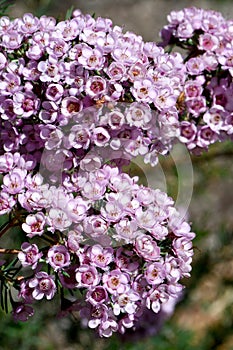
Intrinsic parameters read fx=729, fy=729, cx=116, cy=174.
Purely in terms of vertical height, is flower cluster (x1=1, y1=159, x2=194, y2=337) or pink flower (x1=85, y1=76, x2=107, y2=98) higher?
pink flower (x1=85, y1=76, x2=107, y2=98)

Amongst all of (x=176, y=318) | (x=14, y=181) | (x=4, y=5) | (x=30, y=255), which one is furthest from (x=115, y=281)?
(x=176, y=318)

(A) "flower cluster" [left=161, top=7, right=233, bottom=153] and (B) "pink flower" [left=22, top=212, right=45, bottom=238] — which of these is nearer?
(B) "pink flower" [left=22, top=212, right=45, bottom=238]

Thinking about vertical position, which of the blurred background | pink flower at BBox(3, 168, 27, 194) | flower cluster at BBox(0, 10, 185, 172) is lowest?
the blurred background

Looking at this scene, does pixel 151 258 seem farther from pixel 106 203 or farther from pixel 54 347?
Answer: pixel 54 347

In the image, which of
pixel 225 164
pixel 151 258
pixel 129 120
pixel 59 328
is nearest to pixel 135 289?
pixel 151 258

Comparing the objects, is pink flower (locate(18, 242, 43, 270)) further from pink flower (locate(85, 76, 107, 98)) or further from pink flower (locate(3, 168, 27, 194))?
pink flower (locate(85, 76, 107, 98))

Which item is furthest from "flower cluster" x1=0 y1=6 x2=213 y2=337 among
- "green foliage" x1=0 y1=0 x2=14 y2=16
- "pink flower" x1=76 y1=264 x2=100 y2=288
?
"green foliage" x1=0 y1=0 x2=14 y2=16

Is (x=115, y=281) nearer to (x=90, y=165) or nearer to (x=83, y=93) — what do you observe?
(x=90, y=165)

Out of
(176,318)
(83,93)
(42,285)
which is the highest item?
(83,93)

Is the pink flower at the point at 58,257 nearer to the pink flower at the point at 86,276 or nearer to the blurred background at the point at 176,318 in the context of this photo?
the pink flower at the point at 86,276

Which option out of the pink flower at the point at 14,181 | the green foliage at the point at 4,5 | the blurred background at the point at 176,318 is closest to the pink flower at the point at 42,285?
the pink flower at the point at 14,181
